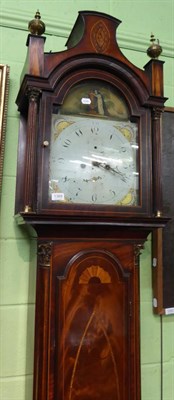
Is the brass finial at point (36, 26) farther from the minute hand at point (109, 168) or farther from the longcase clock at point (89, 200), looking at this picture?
the minute hand at point (109, 168)

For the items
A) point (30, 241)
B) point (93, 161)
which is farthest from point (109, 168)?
point (30, 241)

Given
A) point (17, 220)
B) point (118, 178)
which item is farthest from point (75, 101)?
point (17, 220)

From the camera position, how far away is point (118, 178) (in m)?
0.94

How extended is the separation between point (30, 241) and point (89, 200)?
0.86 ft

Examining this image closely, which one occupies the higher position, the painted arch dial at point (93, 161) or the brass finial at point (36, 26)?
the brass finial at point (36, 26)

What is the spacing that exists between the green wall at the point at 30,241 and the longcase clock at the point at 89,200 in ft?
0.47

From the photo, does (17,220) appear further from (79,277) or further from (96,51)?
(96,51)

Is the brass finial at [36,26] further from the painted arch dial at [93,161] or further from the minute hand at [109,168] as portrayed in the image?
the minute hand at [109,168]

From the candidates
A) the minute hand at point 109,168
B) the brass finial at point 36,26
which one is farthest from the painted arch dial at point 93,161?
the brass finial at point 36,26

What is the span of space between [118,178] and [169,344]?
0.64 m

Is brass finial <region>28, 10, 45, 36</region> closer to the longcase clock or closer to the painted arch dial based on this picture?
the longcase clock

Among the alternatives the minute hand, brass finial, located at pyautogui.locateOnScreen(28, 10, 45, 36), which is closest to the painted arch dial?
the minute hand

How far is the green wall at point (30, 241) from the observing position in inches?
39.5

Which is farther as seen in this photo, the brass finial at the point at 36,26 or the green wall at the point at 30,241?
the green wall at the point at 30,241
